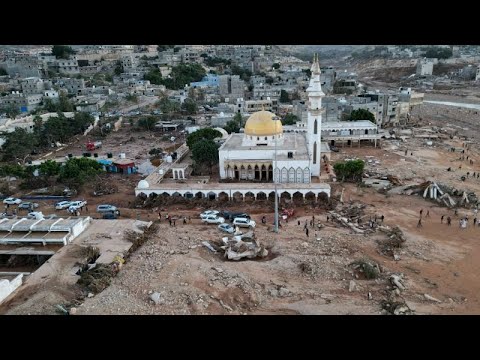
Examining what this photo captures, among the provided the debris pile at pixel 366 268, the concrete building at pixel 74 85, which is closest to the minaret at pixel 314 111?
the debris pile at pixel 366 268

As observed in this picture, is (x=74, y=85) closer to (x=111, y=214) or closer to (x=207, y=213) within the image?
(x=111, y=214)

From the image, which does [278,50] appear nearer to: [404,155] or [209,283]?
[404,155]

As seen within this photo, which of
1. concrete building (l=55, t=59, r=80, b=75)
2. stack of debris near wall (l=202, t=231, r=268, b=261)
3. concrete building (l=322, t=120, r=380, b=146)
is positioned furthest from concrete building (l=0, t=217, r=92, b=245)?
concrete building (l=55, t=59, r=80, b=75)

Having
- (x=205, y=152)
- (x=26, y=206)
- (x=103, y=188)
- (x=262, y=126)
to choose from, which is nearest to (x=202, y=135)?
(x=205, y=152)

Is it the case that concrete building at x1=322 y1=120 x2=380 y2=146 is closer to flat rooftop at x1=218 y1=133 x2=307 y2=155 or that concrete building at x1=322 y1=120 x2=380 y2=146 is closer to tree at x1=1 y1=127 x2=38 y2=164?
flat rooftop at x1=218 y1=133 x2=307 y2=155

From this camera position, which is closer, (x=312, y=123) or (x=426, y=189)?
(x=426, y=189)

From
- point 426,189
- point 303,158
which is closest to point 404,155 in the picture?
point 426,189
